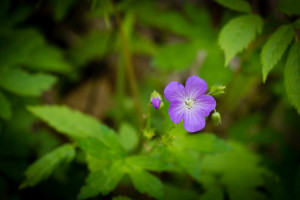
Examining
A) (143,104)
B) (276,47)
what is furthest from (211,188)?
(143,104)

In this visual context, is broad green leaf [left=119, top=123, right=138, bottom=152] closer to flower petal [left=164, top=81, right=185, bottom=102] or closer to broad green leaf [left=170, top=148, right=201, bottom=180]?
broad green leaf [left=170, top=148, right=201, bottom=180]

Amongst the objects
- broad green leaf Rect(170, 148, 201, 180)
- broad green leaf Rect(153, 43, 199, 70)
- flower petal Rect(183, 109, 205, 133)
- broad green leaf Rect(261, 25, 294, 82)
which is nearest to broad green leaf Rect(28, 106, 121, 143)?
broad green leaf Rect(170, 148, 201, 180)

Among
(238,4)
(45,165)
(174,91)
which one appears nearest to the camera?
(174,91)

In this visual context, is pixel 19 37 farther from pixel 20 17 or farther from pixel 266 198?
pixel 266 198

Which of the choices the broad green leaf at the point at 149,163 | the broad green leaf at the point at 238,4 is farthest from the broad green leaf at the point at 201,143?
the broad green leaf at the point at 238,4

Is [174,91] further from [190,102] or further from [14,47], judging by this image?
[14,47]

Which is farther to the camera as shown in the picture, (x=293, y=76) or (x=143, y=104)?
(x=143, y=104)

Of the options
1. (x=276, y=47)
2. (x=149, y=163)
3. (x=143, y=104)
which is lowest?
(x=149, y=163)

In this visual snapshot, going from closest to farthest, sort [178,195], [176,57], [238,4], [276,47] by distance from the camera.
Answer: [276,47], [238,4], [178,195], [176,57]
